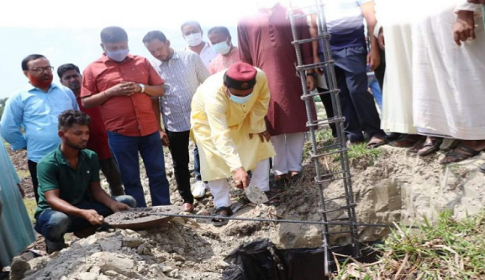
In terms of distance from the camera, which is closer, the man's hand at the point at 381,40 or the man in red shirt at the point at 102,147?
the man's hand at the point at 381,40

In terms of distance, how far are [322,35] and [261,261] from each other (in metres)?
2.10

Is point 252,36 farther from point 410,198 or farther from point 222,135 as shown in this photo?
point 410,198

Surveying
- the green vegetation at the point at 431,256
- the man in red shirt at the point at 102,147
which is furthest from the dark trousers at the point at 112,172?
the green vegetation at the point at 431,256

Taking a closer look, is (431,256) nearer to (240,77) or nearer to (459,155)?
(459,155)

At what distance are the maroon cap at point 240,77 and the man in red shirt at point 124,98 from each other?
853 millimetres

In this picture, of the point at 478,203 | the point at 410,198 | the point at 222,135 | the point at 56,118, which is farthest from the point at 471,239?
the point at 56,118

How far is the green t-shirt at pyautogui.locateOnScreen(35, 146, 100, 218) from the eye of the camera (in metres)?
4.46

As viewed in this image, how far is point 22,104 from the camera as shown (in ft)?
16.2

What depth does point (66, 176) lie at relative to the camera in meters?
4.57

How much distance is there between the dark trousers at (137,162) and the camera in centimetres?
519

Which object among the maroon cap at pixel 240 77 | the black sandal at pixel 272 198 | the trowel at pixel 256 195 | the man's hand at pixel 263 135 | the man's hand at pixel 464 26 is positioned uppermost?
the man's hand at pixel 464 26

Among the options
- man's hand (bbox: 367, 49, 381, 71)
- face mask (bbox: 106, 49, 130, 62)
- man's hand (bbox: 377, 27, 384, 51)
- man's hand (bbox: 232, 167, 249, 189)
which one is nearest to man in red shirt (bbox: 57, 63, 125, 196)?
face mask (bbox: 106, 49, 130, 62)

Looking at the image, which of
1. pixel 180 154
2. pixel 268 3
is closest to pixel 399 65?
pixel 268 3

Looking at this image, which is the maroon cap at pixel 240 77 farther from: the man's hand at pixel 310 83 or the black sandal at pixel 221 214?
the black sandal at pixel 221 214
